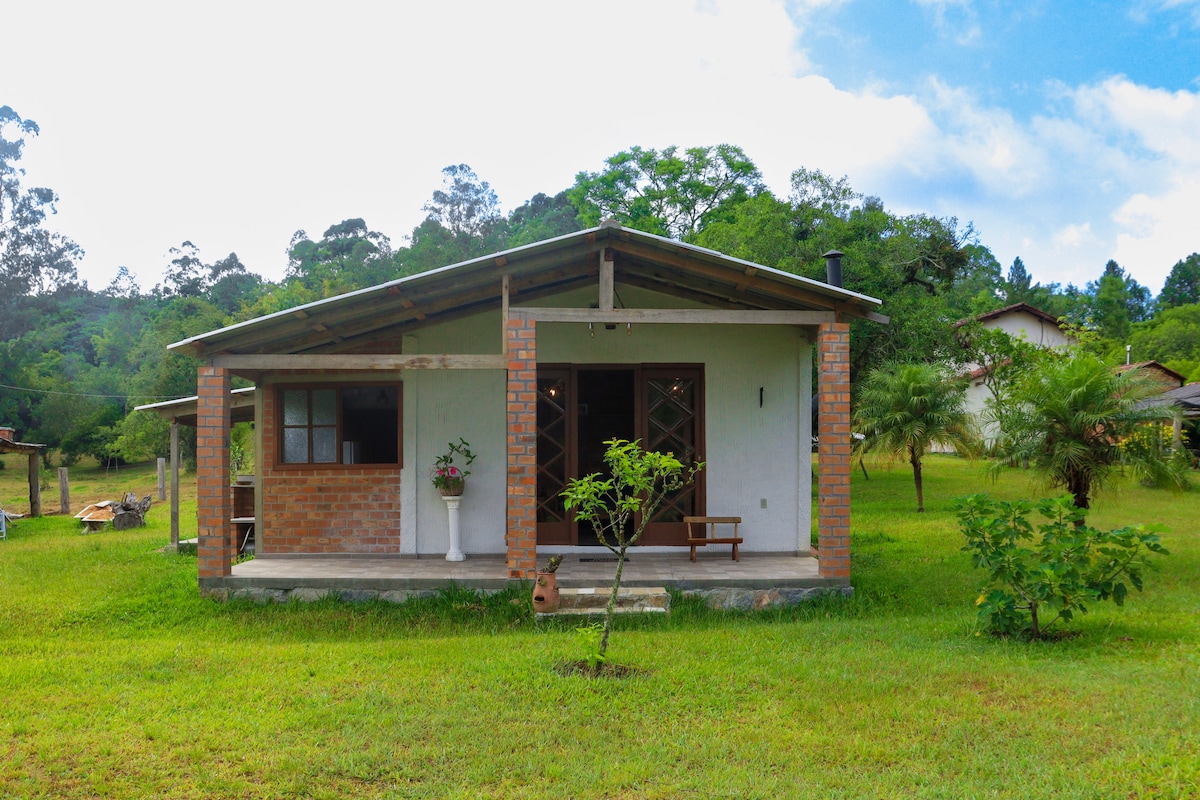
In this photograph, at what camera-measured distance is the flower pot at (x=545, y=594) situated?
6.97 m

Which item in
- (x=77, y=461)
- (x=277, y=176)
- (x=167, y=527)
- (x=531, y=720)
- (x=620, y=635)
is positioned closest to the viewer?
(x=531, y=720)

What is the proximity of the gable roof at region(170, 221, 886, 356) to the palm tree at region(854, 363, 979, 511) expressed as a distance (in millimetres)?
7266

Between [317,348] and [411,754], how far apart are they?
5810mm

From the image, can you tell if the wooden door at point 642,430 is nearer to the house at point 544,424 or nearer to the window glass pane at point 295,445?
the house at point 544,424

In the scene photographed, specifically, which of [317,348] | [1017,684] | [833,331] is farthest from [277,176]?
[1017,684]

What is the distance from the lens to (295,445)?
9.20 meters

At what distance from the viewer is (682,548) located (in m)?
9.05

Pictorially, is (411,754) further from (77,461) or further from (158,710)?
(77,461)

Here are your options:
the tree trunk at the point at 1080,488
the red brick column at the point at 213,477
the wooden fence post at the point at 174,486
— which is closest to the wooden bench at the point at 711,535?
the tree trunk at the point at 1080,488

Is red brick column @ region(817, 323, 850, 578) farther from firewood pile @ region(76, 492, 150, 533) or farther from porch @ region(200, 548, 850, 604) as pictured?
firewood pile @ region(76, 492, 150, 533)

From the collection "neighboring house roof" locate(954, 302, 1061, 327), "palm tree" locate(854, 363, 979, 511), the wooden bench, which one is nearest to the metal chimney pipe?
the wooden bench

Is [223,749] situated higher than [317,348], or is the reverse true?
[317,348]

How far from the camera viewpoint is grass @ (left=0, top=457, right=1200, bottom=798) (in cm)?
387

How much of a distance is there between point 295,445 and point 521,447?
128 inches
